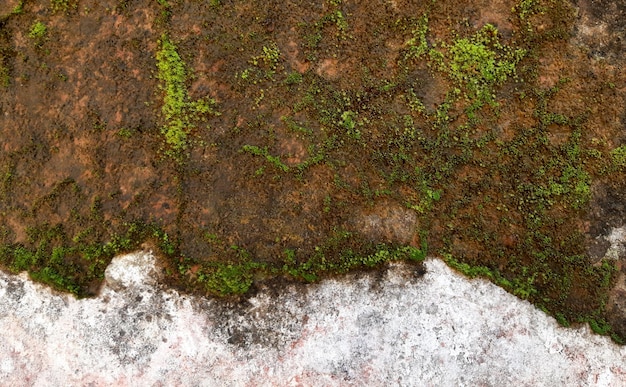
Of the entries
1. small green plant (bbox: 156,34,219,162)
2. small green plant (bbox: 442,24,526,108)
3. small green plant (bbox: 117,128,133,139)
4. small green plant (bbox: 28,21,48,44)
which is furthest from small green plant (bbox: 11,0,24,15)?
small green plant (bbox: 442,24,526,108)

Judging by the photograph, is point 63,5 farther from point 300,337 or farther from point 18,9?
point 300,337

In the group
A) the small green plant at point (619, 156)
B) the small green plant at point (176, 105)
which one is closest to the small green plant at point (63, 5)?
the small green plant at point (176, 105)

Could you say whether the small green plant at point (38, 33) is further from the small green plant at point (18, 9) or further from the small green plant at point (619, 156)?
the small green plant at point (619, 156)

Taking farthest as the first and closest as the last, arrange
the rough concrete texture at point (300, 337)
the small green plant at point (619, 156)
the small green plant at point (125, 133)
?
the small green plant at point (619, 156), the small green plant at point (125, 133), the rough concrete texture at point (300, 337)

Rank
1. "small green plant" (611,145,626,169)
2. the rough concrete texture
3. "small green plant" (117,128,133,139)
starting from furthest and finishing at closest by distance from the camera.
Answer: "small green plant" (611,145,626,169)
"small green plant" (117,128,133,139)
the rough concrete texture

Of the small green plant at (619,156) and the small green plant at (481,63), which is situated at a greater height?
the small green plant at (481,63)

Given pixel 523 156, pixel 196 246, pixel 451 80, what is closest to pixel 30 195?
pixel 196 246

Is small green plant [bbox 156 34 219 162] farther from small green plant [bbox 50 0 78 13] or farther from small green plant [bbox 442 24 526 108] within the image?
small green plant [bbox 442 24 526 108]

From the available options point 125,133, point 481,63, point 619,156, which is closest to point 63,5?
point 125,133
